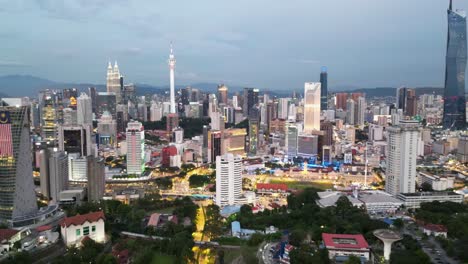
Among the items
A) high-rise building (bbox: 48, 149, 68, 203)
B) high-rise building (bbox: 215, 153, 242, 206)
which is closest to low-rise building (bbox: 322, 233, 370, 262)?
high-rise building (bbox: 215, 153, 242, 206)

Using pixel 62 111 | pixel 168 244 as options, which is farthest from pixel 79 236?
pixel 62 111

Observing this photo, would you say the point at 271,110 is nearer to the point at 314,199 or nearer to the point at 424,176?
the point at 424,176

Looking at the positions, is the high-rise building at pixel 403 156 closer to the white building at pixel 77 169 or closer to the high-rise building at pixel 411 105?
the white building at pixel 77 169

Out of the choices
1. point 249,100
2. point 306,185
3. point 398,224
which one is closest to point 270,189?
point 306,185

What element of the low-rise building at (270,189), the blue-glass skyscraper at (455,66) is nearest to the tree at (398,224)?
the low-rise building at (270,189)

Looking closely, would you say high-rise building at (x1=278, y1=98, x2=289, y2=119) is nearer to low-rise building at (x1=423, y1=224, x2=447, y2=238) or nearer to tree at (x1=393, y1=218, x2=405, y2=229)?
tree at (x1=393, y1=218, x2=405, y2=229)

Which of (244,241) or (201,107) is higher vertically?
(201,107)

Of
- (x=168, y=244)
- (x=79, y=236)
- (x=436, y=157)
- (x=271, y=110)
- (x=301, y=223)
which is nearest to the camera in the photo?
(x=168, y=244)

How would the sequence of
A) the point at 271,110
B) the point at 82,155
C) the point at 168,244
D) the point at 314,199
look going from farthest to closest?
the point at 271,110, the point at 82,155, the point at 314,199, the point at 168,244
